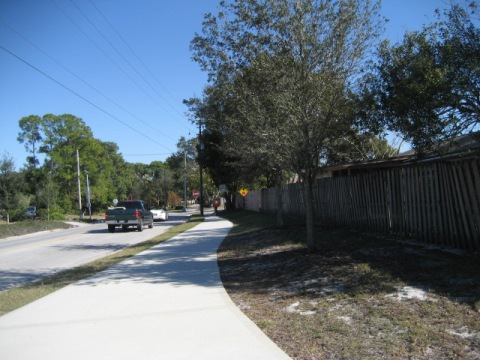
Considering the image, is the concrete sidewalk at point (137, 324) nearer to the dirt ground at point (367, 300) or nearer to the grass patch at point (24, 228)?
the dirt ground at point (367, 300)

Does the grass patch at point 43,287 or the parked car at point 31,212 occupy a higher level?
the parked car at point 31,212

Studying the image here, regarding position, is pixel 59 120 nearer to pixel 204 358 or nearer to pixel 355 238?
pixel 355 238

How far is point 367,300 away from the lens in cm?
564

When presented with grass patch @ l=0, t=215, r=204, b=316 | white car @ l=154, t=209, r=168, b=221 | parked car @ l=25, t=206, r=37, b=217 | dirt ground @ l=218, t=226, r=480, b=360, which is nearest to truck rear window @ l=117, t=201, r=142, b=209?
white car @ l=154, t=209, r=168, b=221

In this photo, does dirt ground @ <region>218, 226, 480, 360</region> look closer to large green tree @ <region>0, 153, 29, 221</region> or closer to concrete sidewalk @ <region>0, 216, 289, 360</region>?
concrete sidewalk @ <region>0, 216, 289, 360</region>

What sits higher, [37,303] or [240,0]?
[240,0]

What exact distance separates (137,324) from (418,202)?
6622 millimetres

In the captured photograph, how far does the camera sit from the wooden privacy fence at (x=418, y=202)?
785cm

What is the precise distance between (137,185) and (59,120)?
1552 inches

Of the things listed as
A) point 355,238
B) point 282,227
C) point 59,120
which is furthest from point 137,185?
point 355,238

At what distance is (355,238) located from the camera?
35.8 feet

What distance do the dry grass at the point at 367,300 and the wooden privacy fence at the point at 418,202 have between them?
0.57 meters

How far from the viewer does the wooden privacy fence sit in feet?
25.8

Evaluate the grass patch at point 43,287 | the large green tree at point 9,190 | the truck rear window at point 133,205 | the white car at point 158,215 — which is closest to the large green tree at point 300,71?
the grass patch at point 43,287
